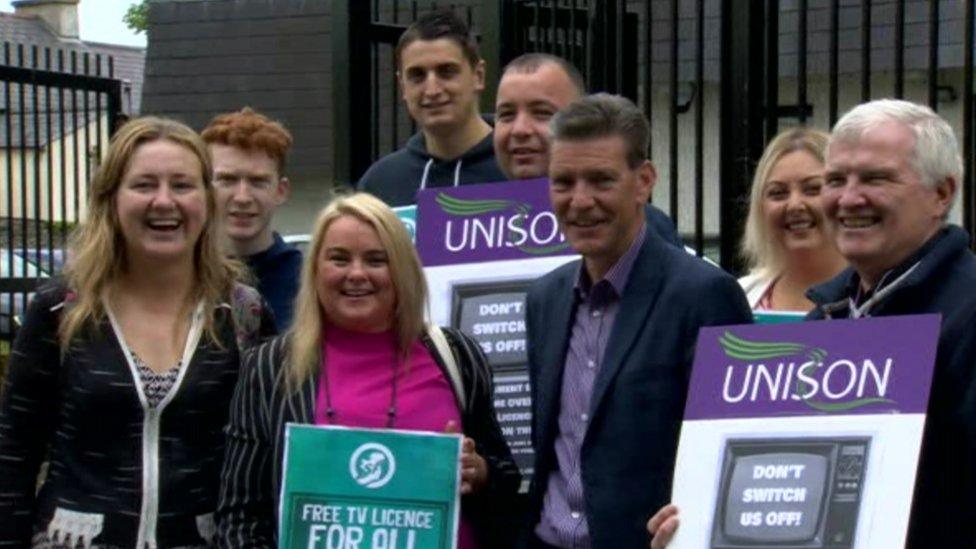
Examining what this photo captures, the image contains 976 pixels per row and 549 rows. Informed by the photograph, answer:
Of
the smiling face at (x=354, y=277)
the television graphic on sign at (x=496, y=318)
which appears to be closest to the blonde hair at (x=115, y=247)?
the smiling face at (x=354, y=277)

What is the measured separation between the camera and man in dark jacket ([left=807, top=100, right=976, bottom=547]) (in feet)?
12.4

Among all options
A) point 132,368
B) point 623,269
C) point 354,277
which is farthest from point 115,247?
point 623,269

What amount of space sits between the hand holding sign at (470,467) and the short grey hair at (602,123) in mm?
780

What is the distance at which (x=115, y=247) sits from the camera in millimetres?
4969

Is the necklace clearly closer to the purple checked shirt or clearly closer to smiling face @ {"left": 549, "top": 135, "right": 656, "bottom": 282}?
the purple checked shirt

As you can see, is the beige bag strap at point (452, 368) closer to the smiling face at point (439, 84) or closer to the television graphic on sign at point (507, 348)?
the television graphic on sign at point (507, 348)

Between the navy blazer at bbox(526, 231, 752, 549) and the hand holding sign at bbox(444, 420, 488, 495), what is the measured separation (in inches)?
13.8

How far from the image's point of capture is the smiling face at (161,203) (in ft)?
16.1

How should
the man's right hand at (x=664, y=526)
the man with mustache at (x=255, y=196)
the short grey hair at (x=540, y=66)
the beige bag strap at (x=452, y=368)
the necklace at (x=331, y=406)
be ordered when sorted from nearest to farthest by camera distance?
the man's right hand at (x=664, y=526)
the necklace at (x=331, y=406)
the beige bag strap at (x=452, y=368)
the short grey hair at (x=540, y=66)
the man with mustache at (x=255, y=196)

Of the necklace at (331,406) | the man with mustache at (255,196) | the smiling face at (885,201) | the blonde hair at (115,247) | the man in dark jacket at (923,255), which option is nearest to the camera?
the man in dark jacket at (923,255)

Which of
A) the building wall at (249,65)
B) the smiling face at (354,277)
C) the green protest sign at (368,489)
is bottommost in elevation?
the green protest sign at (368,489)

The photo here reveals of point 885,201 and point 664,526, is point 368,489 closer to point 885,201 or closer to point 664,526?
point 664,526

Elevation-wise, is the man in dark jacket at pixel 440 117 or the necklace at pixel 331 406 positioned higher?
the man in dark jacket at pixel 440 117

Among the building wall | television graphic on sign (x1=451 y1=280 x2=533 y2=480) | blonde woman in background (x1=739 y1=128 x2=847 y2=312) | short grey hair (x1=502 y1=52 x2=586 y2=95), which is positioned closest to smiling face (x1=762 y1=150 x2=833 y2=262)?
blonde woman in background (x1=739 y1=128 x2=847 y2=312)
